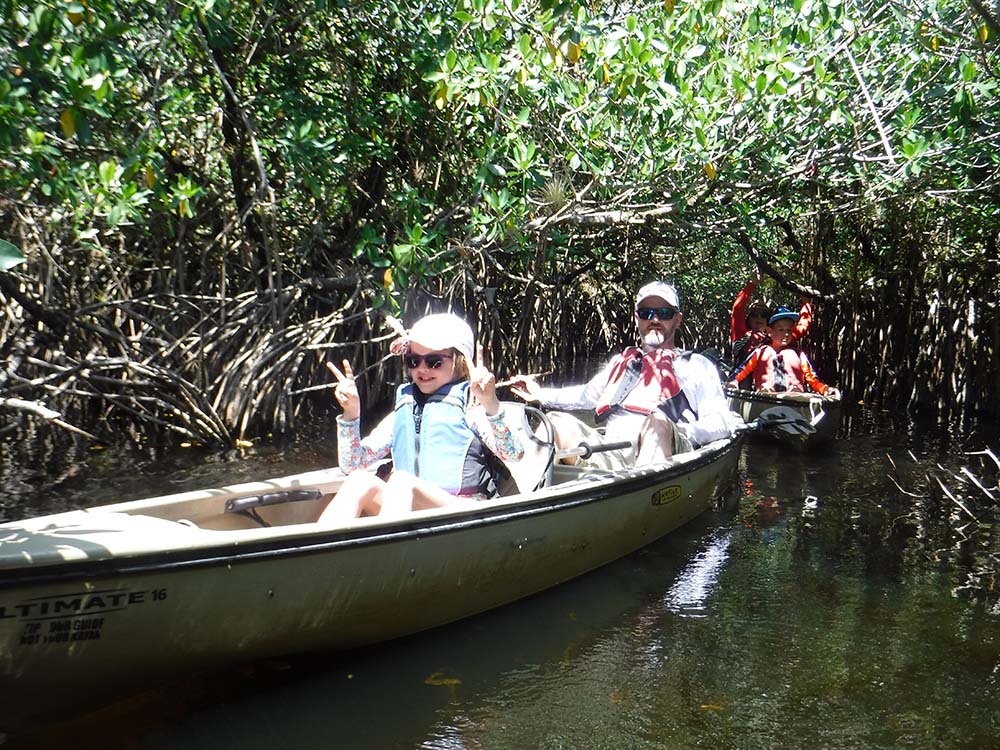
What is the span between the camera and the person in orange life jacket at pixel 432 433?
13.2ft

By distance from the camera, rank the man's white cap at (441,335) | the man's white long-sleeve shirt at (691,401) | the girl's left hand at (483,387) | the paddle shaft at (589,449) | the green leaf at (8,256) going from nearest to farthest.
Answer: the green leaf at (8,256)
the girl's left hand at (483,387)
the man's white cap at (441,335)
the paddle shaft at (589,449)
the man's white long-sleeve shirt at (691,401)

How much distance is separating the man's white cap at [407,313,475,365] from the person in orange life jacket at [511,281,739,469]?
4.97 ft

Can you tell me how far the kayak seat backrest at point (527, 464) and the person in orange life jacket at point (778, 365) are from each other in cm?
532

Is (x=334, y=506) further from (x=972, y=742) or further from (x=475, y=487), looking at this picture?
(x=972, y=742)

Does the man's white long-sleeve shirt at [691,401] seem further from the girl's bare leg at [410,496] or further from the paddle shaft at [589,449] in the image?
the girl's bare leg at [410,496]

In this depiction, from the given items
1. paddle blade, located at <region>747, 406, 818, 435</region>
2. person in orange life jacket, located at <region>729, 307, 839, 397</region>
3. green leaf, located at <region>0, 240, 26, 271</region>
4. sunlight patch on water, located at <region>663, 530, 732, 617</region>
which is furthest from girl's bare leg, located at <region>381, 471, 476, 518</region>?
person in orange life jacket, located at <region>729, 307, 839, 397</region>

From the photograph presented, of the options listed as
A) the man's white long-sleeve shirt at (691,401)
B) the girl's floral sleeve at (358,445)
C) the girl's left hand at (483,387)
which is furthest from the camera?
the man's white long-sleeve shirt at (691,401)

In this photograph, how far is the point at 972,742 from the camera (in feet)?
11.1

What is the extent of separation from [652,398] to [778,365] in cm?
466

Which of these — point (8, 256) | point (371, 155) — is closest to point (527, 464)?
point (8, 256)

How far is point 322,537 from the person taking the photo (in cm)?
343

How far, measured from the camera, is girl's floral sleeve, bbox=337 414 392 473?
14.2 feet

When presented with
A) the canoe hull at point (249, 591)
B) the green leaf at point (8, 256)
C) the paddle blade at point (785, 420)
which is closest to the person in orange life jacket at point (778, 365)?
the paddle blade at point (785, 420)

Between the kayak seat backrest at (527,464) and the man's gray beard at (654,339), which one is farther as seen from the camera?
the man's gray beard at (654,339)
